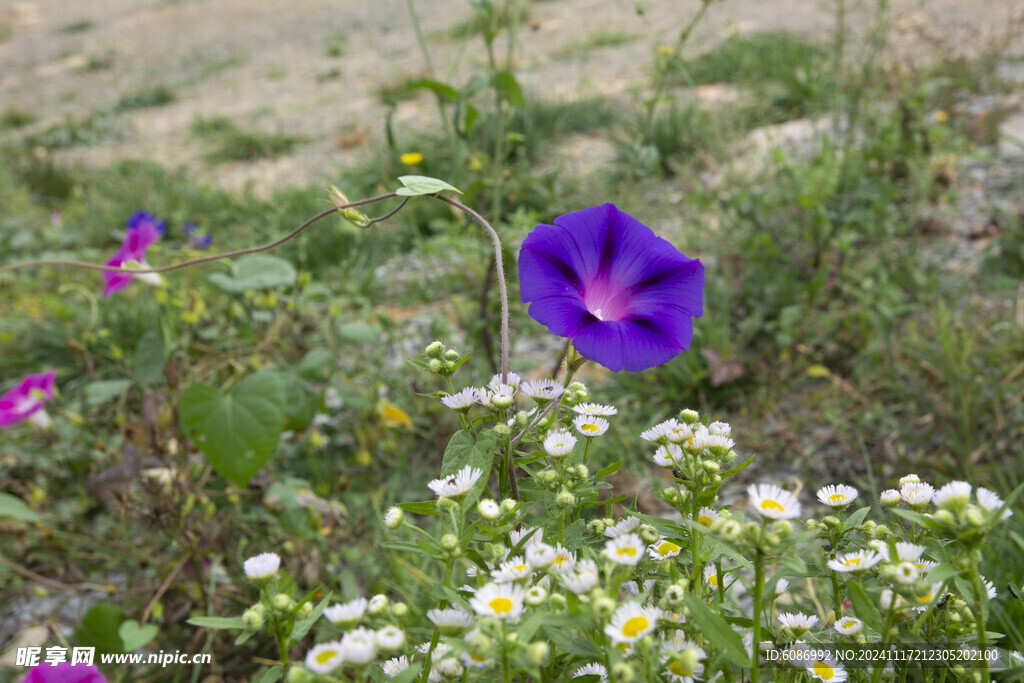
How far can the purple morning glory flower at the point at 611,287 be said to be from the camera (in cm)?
78

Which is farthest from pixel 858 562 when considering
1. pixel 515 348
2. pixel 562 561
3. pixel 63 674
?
pixel 515 348

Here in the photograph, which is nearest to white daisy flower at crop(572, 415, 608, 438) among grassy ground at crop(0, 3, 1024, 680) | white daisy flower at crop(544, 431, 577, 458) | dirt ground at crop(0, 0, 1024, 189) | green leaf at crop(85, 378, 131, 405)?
white daisy flower at crop(544, 431, 577, 458)

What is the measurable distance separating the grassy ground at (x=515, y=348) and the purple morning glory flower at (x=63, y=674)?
49 centimetres

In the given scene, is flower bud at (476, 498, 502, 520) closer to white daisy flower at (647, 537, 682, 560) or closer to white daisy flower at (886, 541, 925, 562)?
white daisy flower at (647, 537, 682, 560)

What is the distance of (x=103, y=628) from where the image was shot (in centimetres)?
137

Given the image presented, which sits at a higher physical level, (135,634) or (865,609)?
(865,609)

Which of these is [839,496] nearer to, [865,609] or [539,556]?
[865,609]

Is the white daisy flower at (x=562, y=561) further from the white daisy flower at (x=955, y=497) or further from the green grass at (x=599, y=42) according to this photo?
the green grass at (x=599, y=42)

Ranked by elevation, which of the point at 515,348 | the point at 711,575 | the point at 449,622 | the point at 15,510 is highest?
the point at 449,622

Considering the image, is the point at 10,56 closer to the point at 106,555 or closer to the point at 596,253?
the point at 106,555

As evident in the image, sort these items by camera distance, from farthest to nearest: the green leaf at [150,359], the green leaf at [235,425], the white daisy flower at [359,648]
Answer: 1. the green leaf at [150,359]
2. the green leaf at [235,425]
3. the white daisy flower at [359,648]

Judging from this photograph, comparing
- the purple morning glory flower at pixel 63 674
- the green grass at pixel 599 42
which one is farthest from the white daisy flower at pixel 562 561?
the green grass at pixel 599 42

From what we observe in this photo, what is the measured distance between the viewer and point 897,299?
2066 millimetres

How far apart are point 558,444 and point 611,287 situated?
0.29 meters
